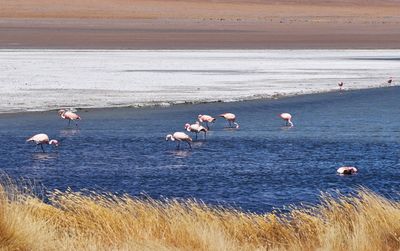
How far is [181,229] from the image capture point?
922 centimetres

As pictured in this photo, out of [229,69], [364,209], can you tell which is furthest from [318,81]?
[364,209]

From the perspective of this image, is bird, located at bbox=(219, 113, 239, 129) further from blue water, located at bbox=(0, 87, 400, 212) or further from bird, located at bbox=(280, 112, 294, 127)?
bird, located at bbox=(280, 112, 294, 127)

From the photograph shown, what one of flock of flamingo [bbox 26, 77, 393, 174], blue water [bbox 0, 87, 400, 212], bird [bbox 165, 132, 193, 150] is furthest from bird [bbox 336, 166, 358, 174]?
bird [bbox 165, 132, 193, 150]

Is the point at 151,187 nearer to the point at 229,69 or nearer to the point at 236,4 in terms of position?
the point at 229,69

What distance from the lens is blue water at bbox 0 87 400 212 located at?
1501 cm

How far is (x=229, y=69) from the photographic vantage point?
127 feet

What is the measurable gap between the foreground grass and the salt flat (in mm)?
14764

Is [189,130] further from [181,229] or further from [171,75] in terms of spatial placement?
[171,75]

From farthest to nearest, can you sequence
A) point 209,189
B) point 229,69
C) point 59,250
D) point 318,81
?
1. point 229,69
2. point 318,81
3. point 209,189
4. point 59,250

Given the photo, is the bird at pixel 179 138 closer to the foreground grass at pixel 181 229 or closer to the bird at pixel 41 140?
the bird at pixel 41 140

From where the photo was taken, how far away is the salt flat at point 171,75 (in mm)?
27609

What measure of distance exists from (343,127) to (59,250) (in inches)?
550

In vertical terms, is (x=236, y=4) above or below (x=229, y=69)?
above

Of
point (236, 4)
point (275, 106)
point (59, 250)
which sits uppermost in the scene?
point (236, 4)
